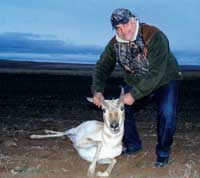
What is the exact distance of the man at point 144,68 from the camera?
703 cm

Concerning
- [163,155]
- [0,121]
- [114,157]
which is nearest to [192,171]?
[163,155]

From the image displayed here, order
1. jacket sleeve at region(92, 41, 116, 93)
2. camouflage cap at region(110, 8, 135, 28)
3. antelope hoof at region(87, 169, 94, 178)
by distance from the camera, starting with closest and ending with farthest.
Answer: camouflage cap at region(110, 8, 135, 28), antelope hoof at region(87, 169, 94, 178), jacket sleeve at region(92, 41, 116, 93)

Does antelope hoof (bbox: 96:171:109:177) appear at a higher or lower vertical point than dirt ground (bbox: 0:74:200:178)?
higher

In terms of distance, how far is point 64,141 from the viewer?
9.05 meters

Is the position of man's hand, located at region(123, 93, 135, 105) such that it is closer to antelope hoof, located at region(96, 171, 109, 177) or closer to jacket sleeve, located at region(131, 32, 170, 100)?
jacket sleeve, located at region(131, 32, 170, 100)

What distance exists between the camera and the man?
7.03 m

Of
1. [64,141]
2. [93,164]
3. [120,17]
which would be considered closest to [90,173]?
[93,164]

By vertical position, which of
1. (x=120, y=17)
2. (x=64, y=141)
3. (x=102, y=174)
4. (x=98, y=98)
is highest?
(x=120, y=17)

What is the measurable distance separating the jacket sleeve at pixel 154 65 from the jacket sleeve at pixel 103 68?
0.59 meters

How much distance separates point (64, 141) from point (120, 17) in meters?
2.75

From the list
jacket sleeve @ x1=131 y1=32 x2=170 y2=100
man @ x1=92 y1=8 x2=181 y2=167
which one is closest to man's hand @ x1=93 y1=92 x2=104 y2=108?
man @ x1=92 y1=8 x2=181 y2=167

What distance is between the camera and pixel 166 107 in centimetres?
733

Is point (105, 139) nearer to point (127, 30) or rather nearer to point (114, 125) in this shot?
point (114, 125)

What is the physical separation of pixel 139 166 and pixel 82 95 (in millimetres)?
8382
